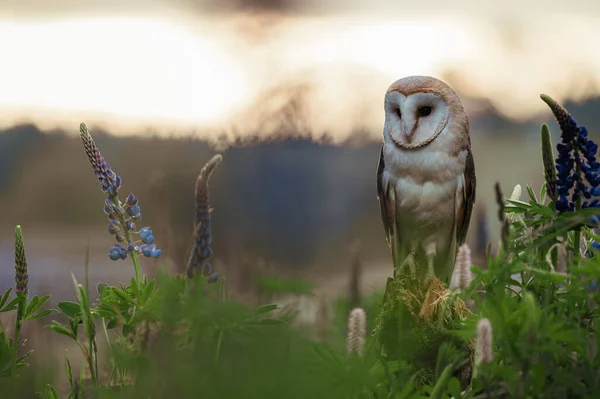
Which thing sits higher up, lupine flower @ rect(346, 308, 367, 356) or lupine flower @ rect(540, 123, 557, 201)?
lupine flower @ rect(540, 123, 557, 201)

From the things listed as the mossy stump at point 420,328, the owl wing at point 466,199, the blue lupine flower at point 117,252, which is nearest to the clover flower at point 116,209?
the blue lupine flower at point 117,252

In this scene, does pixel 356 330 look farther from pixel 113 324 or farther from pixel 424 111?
pixel 424 111

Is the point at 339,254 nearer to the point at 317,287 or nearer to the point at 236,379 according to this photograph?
the point at 317,287

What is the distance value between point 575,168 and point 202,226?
56cm

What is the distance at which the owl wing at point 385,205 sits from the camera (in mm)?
1756

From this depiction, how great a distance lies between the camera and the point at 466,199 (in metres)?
1.76

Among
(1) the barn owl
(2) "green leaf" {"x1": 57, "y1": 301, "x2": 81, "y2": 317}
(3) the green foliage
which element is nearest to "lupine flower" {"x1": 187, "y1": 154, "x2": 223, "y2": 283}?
(3) the green foliage

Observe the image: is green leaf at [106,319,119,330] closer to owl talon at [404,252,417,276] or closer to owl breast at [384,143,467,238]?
owl talon at [404,252,417,276]

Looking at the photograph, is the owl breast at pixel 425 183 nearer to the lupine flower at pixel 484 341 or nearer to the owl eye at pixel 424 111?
the owl eye at pixel 424 111

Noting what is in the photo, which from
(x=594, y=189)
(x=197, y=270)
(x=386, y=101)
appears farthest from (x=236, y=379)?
(x=386, y=101)

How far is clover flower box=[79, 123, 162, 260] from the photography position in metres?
1.14

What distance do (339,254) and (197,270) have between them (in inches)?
27.1

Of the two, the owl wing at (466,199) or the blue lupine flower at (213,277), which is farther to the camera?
the owl wing at (466,199)

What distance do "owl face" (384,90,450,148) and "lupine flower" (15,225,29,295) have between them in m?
0.85
